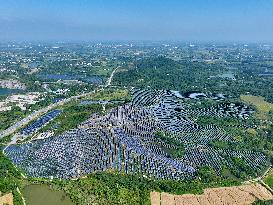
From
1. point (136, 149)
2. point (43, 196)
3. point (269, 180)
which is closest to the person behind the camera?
point (43, 196)

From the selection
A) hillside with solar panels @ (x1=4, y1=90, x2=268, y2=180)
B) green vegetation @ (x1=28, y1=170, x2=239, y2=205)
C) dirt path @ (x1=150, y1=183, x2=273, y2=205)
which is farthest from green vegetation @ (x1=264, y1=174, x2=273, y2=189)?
green vegetation @ (x1=28, y1=170, x2=239, y2=205)

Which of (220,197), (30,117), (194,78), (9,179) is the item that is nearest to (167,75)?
(194,78)

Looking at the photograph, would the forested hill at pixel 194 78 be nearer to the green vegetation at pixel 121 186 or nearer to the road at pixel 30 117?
the road at pixel 30 117

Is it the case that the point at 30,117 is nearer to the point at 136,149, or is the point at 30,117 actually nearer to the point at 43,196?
the point at 136,149

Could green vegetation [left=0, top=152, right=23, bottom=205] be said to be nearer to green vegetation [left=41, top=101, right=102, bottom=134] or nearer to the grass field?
green vegetation [left=41, top=101, right=102, bottom=134]

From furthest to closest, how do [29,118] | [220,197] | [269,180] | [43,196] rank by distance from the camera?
[29,118], [269,180], [220,197], [43,196]

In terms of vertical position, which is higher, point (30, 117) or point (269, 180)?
point (269, 180)

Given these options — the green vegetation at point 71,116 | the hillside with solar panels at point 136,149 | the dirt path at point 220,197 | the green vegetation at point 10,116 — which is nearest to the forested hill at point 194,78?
the hillside with solar panels at point 136,149

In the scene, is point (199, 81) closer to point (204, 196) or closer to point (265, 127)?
point (265, 127)
